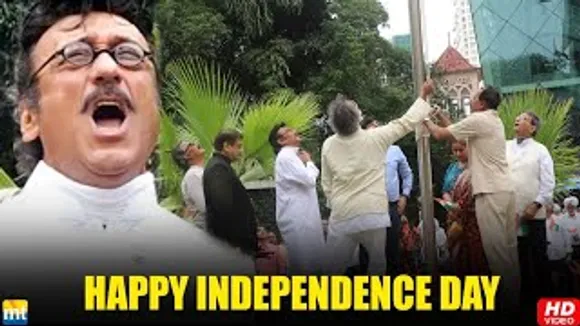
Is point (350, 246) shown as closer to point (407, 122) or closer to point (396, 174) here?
point (396, 174)

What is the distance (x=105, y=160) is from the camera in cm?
288

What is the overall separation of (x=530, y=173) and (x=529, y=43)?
2.10 ft

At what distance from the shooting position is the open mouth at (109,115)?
2.84 metres

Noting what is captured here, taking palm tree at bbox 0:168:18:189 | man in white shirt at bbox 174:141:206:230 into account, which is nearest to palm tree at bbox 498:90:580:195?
man in white shirt at bbox 174:141:206:230

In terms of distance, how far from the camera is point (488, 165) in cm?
320

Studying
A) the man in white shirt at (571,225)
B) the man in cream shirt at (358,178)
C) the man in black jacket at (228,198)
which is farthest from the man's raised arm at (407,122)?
the man in white shirt at (571,225)

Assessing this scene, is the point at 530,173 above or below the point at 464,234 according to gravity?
above

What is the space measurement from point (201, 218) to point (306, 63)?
0.72m

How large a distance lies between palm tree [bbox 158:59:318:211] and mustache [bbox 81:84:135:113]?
364 millimetres

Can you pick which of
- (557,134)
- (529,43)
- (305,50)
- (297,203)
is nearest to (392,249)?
(297,203)

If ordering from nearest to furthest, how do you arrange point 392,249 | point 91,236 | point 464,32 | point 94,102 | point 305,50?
point 94,102 < point 91,236 < point 392,249 < point 305,50 < point 464,32

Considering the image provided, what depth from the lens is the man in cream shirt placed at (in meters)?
3.13

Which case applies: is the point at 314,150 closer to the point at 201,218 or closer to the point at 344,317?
the point at 201,218

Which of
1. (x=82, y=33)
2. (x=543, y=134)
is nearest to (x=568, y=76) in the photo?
(x=543, y=134)
